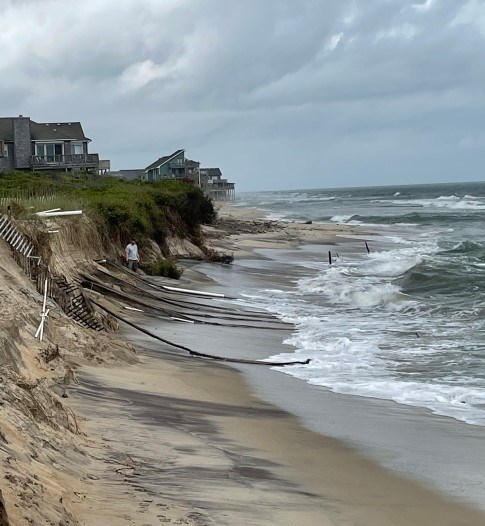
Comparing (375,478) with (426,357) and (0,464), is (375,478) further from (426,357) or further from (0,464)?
(426,357)

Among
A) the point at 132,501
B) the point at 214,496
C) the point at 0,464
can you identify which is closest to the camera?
the point at 0,464

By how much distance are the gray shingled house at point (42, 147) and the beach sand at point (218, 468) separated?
50.8 m

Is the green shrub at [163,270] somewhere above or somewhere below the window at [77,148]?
below

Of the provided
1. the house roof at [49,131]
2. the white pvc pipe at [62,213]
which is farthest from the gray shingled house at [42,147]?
the white pvc pipe at [62,213]

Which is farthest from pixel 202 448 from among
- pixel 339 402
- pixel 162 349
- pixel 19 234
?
pixel 19 234

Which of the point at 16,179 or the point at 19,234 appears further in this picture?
the point at 16,179

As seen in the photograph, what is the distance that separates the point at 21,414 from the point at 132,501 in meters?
1.73

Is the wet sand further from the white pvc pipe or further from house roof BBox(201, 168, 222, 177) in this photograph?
house roof BBox(201, 168, 222, 177)

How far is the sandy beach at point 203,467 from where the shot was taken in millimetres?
8070

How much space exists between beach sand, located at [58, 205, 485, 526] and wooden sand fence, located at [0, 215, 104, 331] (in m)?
3.28

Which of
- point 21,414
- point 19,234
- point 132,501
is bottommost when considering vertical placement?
point 132,501

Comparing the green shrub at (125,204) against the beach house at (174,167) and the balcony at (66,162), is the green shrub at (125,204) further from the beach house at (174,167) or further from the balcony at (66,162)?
the beach house at (174,167)

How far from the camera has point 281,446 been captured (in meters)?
11.5

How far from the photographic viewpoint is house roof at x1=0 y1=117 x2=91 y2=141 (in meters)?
64.5
